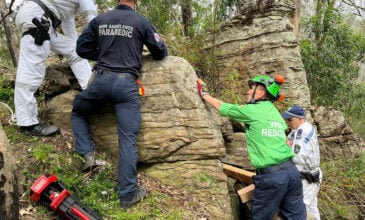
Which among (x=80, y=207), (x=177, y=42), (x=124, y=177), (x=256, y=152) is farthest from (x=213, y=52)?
(x=80, y=207)

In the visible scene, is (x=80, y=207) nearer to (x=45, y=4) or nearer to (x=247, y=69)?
(x=45, y=4)

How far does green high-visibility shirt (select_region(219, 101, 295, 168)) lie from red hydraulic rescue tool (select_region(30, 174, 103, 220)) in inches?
84.8

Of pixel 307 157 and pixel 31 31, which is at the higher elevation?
pixel 31 31

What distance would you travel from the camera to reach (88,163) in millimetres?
4457

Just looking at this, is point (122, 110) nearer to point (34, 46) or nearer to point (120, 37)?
point (120, 37)

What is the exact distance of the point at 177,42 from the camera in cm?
823

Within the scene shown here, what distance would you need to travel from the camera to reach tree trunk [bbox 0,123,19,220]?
306 cm

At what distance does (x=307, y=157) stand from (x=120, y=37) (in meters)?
3.48

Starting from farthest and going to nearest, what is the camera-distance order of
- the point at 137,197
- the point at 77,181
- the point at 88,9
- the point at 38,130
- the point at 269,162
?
the point at 88,9, the point at 38,130, the point at 269,162, the point at 77,181, the point at 137,197

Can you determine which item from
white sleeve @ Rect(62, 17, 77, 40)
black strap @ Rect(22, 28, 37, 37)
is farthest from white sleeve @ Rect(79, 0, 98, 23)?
black strap @ Rect(22, 28, 37, 37)

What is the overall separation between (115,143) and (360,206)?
5380 millimetres

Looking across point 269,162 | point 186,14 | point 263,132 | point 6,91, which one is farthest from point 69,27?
point 186,14

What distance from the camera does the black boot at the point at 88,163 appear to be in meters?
4.45

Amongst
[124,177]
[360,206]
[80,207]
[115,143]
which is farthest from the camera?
[360,206]
